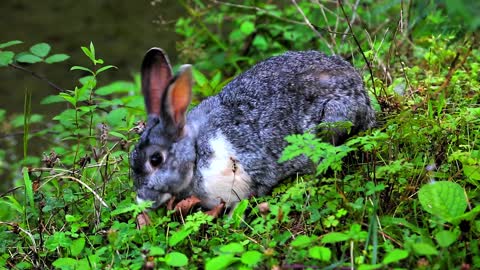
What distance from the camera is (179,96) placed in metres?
4.25

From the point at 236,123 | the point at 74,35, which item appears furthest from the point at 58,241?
the point at 74,35

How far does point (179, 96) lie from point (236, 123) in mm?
473

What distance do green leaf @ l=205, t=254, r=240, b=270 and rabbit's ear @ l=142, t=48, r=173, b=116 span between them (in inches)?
55.4

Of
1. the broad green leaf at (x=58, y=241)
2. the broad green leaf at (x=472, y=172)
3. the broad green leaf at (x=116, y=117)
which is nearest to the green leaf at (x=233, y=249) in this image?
the broad green leaf at (x=58, y=241)

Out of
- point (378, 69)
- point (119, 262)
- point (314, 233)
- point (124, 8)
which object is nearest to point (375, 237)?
point (314, 233)

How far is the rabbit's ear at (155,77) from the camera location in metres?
4.34

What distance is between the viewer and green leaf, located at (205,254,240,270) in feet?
10.3

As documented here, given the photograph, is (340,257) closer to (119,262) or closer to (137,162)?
(119,262)

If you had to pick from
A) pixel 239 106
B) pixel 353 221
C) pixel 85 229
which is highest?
pixel 239 106

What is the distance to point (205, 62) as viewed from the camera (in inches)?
289

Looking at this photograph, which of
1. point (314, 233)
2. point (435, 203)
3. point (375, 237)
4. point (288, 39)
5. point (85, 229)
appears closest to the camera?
point (375, 237)

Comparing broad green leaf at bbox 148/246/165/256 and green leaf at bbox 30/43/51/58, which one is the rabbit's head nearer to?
broad green leaf at bbox 148/246/165/256

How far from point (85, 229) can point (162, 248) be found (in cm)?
86

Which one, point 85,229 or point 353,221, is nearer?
point 353,221
